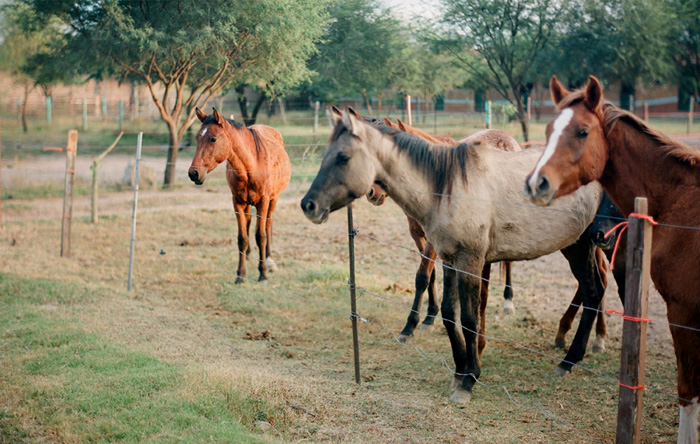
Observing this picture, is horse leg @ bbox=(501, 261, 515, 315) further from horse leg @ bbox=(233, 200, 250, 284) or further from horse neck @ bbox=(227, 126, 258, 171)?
horse neck @ bbox=(227, 126, 258, 171)

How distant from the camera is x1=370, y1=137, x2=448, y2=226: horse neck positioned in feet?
13.6

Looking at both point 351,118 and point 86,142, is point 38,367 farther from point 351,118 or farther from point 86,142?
point 86,142

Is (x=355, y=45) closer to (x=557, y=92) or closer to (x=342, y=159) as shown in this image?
(x=342, y=159)

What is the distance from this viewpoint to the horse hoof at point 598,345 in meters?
5.58

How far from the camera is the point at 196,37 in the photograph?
1254 cm

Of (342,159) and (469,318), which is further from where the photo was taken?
(469,318)

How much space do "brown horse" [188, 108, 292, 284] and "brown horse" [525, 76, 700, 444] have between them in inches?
173

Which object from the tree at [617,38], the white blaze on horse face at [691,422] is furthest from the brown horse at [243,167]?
the tree at [617,38]

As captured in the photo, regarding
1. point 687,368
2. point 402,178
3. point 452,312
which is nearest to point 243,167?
point 402,178

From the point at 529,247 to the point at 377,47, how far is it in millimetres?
13398

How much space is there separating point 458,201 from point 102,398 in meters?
2.97

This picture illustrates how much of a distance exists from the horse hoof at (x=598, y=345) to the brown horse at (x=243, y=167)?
3.98 meters

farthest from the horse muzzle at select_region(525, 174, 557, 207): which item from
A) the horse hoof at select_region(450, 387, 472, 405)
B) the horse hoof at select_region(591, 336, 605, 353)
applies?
the horse hoof at select_region(591, 336, 605, 353)

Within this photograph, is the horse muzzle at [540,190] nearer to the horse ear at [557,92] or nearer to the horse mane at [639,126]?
the horse mane at [639,126]
